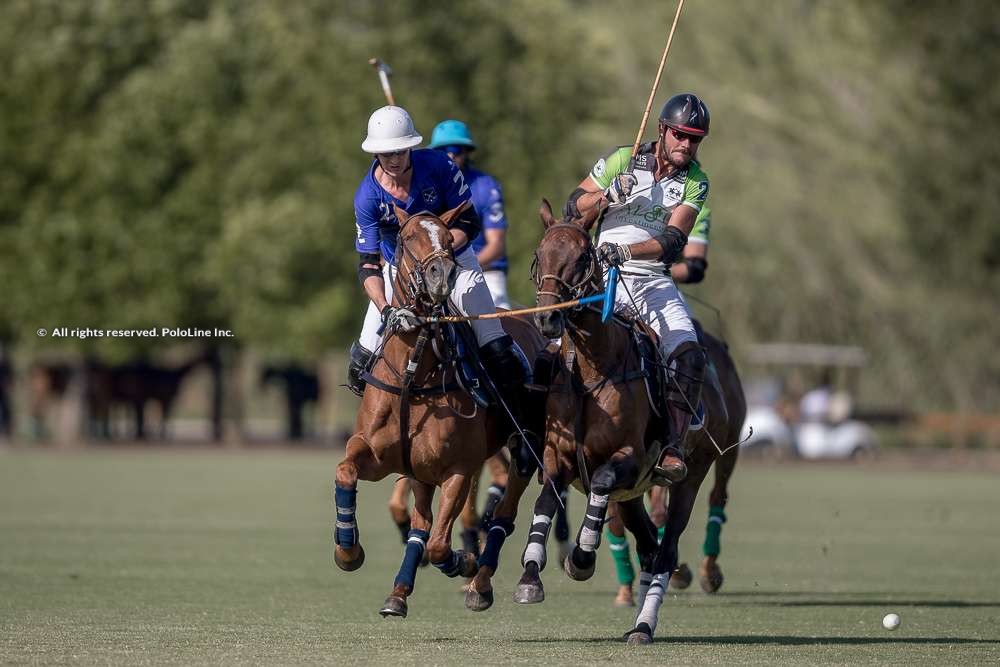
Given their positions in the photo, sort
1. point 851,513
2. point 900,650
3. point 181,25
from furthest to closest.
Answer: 1. point 181,25
2. point 851,513
3. point 900,650

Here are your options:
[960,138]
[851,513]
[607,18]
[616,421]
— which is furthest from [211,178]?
[616,421]

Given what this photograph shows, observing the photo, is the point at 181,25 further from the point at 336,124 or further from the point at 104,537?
the point at 104,537

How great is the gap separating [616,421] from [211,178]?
31199 millimetres

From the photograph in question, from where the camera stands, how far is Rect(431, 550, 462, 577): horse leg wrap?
10.0 m

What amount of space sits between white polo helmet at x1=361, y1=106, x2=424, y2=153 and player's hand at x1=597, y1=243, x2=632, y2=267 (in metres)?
1.28

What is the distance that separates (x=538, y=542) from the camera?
981 centimetres

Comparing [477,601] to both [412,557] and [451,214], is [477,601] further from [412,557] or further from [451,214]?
[451,214]

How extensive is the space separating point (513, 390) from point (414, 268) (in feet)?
4.12

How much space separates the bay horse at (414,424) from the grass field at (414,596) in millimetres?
535

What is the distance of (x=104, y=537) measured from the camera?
A: 17125mm

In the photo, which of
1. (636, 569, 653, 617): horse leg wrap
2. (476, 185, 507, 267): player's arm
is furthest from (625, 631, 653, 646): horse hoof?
(476, 185, 507, 267): player's arm

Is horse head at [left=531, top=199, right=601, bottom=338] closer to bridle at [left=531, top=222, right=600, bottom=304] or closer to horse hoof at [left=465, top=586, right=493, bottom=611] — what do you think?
bridle at [left=531, top=222, right=600, bottom=304]

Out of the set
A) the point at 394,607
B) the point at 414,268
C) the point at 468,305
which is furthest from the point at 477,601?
the point at 414,268

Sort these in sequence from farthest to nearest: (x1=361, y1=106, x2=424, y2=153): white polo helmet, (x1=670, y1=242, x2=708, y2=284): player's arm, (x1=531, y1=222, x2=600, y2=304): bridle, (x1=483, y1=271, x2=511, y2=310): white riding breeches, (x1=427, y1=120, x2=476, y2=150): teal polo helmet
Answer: (x1=483, y1=271, x2=511, y2=310): white riding breeches → (x1=427, y1=120, x2=476, y2=150): teal polo helmet → (x1=670, y1=242, x2=708, y2=284): player's arm → (x1=361, y1=106, x2=424, y2=153): white polo helmet → (x1=531, y1=222, x2=600, y2=304): bridle
